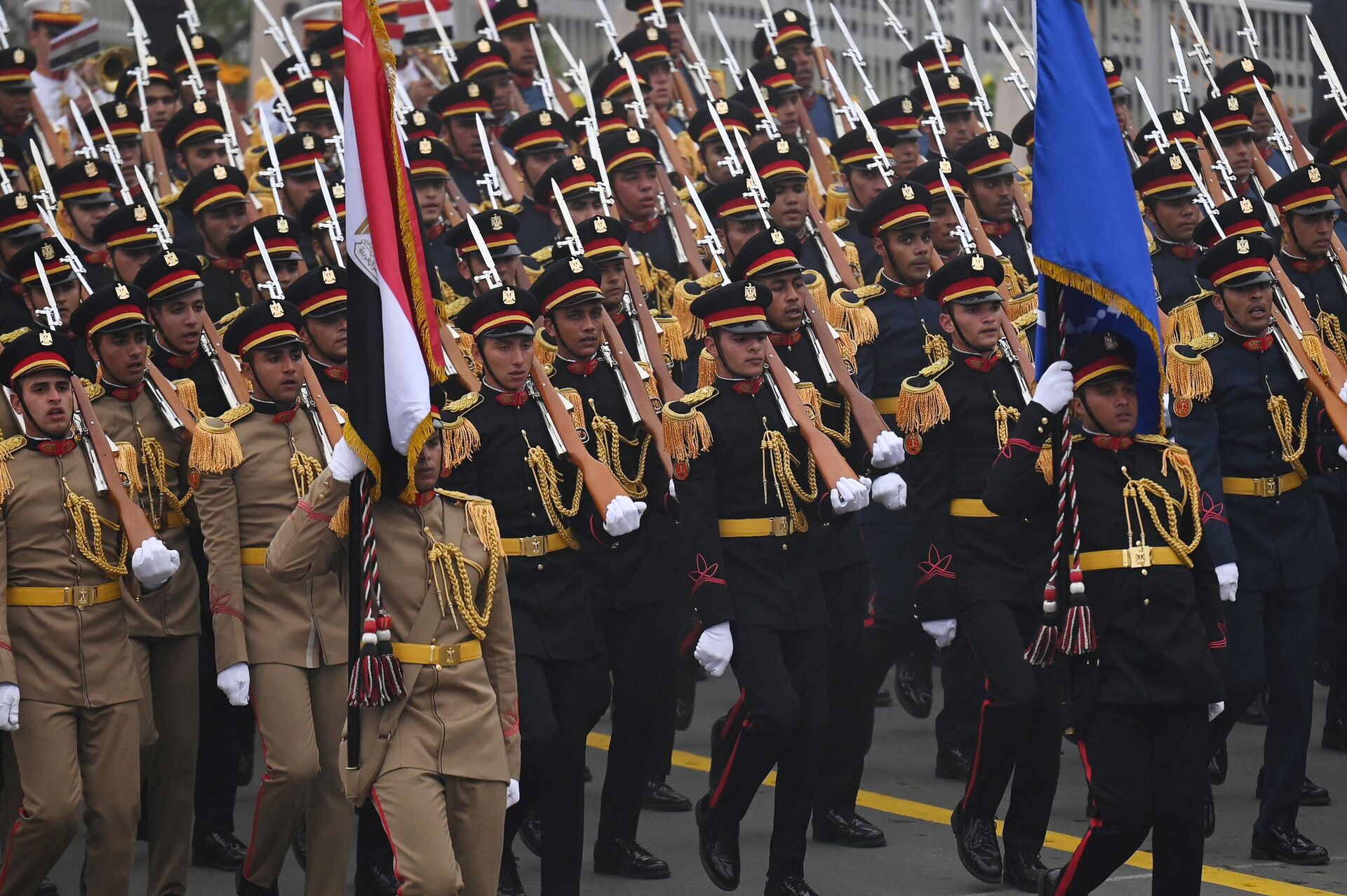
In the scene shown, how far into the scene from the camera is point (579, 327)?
8.71m

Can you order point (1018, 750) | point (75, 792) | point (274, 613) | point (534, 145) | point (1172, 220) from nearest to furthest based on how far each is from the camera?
point (75, 792)
point (274, 613)
point (1018, 750)
point (1172, 220)
point (534, 145)

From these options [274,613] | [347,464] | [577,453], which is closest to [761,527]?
[577,453]

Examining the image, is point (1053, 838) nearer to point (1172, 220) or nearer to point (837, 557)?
point (837, 557)

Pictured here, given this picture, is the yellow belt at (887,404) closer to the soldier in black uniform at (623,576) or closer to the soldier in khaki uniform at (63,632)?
the soldier in black uniform at (623,576)

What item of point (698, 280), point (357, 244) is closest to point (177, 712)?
point (357, 244)

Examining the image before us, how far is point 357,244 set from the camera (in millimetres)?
6812

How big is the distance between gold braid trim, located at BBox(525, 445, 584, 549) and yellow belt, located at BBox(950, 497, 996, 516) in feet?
5.46

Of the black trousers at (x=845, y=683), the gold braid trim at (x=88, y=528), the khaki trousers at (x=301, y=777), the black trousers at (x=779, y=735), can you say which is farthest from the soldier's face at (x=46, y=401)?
the black trousers at (x=845, y=683)

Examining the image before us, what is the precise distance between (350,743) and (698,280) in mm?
4595

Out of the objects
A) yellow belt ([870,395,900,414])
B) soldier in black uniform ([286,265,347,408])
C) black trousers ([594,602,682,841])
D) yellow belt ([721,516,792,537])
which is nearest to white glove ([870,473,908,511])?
yellow belt ([721,516,792,537])

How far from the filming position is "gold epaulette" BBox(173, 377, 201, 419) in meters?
8.81

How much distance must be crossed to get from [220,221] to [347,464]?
4708 millimetres

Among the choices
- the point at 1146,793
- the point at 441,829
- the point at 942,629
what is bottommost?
the point at 441,829

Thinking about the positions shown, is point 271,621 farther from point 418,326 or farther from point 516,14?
point 516,14
